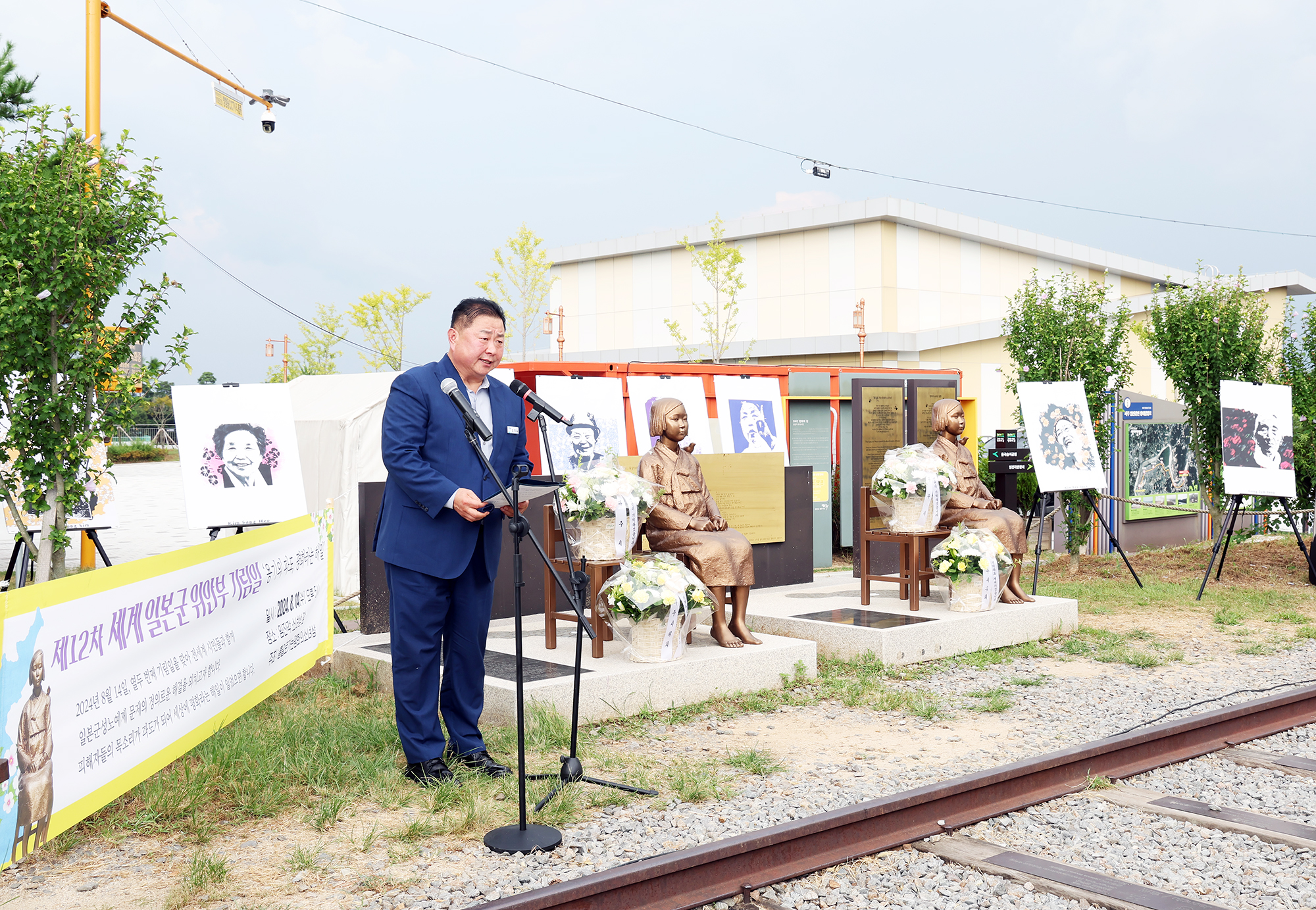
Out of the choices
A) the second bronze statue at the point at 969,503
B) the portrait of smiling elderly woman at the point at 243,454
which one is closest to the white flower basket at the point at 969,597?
the second bronze statue at the point at 969,503

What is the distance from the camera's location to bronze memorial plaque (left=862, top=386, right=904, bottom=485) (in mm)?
11633

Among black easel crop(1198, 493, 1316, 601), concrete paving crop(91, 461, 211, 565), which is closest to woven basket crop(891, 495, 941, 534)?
A: black easel crop(1198, 493, 1316, 601)

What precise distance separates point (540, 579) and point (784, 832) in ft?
15.8

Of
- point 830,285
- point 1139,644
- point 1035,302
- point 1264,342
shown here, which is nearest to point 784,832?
point 1139,644

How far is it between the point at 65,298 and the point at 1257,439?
10698 millimetres

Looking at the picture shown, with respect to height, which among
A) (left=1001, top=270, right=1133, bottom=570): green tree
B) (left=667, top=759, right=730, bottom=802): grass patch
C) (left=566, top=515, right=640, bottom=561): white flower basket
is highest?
(left=1001, top=270, right=1133, bottom=570): green tree

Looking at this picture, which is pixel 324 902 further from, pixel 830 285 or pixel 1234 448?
pixel 830 285

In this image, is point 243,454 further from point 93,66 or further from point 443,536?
point 93,66

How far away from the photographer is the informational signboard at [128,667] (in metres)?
3.30

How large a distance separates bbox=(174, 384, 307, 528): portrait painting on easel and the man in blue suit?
12.4 ft

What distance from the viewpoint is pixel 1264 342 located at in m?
13.8

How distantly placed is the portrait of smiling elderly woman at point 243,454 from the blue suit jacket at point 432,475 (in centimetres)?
381

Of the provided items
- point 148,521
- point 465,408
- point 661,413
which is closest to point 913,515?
point 661,413

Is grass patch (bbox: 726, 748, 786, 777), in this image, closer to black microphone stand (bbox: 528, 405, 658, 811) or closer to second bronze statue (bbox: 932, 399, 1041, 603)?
black microphone stand (bbox: 528, 405, 658, 811)
